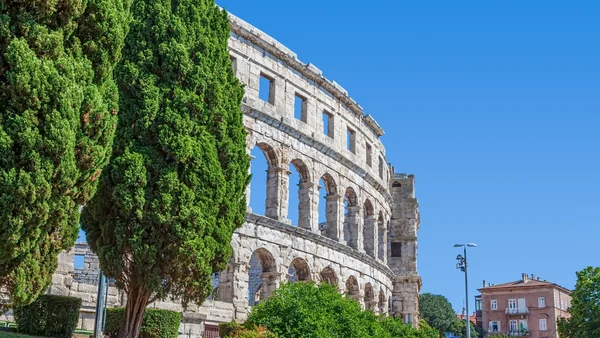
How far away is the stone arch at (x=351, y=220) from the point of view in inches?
1373

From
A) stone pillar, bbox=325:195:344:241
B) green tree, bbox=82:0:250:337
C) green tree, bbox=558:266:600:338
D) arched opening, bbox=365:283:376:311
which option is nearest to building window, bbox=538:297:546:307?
green tree, bbox=558:266:600:338

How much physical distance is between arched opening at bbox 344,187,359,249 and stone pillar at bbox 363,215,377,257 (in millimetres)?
1889

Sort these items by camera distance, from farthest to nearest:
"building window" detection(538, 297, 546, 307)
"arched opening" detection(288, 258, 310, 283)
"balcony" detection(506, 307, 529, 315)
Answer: "balcony" detection(506, 307, 529, 315) → "building window" detection(538, 297, 546, 307) → "arched opening" detection(288, 258, 310, 283)

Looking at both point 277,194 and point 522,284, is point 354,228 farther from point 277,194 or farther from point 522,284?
point 522,284

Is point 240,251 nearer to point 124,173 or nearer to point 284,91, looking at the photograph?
point 284,91

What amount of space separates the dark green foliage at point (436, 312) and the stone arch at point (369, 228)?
36.1 meters

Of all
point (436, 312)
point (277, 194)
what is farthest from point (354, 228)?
point (436, 312)

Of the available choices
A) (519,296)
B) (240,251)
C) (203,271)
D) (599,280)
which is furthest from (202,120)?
(519,296)

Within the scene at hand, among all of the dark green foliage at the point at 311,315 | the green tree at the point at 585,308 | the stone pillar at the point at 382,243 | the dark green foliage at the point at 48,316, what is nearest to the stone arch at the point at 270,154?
the dark green foliage at the point at 311,315

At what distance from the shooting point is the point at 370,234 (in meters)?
37.1

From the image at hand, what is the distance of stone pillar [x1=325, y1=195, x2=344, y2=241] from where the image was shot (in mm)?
32750

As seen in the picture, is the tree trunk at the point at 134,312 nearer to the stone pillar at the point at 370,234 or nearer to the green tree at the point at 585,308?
the stone pillar at the point at 370,234

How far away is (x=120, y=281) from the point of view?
645 inches

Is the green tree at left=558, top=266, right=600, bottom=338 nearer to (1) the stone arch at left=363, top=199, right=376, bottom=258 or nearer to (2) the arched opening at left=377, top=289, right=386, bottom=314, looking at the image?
(2) the arched opening at left=377, top=289, right=386, bottom=314
